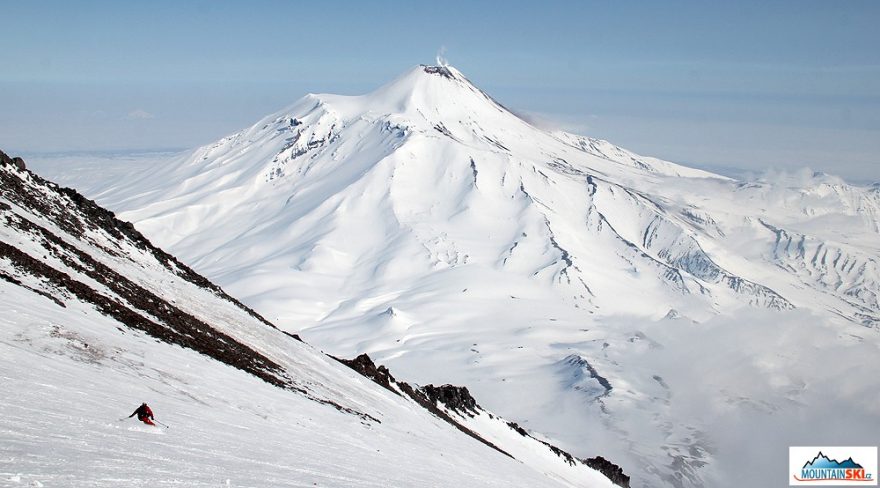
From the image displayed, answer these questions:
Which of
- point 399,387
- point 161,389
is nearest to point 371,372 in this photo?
point 399,387

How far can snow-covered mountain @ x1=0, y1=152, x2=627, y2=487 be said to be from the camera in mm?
14166

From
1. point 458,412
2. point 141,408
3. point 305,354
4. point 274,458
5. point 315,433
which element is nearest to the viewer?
point 141,408

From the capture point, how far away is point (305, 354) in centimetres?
4022

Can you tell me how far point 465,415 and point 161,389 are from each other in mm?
34411

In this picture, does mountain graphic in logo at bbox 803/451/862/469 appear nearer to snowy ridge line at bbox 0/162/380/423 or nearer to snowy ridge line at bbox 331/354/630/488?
snowy ridge line at bbox 331/354/630/488

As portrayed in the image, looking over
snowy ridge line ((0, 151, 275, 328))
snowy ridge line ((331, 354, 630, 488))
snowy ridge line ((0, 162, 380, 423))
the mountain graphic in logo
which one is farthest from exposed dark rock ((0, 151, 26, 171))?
A: the mountain graphic in logo

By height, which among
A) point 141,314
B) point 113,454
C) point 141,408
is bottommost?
point 113,454

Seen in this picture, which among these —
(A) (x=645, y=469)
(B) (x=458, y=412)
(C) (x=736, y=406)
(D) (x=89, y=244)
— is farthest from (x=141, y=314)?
(C) (x=736, y=406)

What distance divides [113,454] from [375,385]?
28038 mm

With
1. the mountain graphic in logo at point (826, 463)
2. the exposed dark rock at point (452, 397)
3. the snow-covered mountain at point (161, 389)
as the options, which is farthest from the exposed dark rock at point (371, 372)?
the mountain graphic in logo at point (826, 463)

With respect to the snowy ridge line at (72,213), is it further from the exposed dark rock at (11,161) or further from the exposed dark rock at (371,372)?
the exposed dark rock at (371,372)

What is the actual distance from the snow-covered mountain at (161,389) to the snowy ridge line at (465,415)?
21.7 inches

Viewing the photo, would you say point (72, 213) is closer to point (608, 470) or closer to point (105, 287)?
point (105, 287)

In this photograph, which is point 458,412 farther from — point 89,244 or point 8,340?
point 8,340
